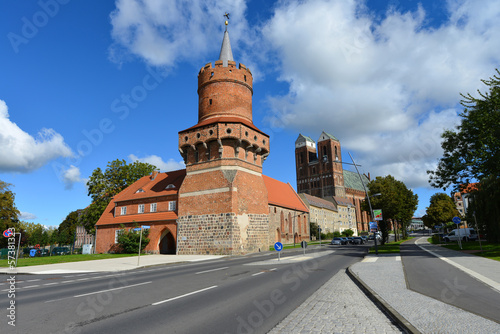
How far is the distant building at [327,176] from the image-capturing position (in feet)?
377

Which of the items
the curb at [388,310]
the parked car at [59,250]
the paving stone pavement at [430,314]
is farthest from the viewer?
the parked car at [59,250]

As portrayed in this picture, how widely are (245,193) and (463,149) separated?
1980 centimetres

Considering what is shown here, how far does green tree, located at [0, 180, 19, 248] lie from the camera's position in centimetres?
4762

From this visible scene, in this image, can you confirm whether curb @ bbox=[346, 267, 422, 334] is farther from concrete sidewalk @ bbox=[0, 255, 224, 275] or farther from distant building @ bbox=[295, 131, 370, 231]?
distant building @ bbox=[295, 131, 370, 231]

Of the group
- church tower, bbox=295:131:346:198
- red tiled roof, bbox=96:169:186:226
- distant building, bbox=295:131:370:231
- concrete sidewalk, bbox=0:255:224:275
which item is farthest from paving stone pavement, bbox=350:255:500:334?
distant building, bbox=295:131:370:231

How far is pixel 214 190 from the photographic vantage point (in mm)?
31750

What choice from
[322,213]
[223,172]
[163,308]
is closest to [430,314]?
[163,308]

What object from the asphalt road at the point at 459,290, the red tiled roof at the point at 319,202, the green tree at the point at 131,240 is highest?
the red tiled roof at the point at 319,202

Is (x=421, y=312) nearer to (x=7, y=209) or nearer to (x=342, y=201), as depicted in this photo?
(x=7, y=209)

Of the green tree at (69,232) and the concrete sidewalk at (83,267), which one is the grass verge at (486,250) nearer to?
the concrete sidewalk at (83,267)

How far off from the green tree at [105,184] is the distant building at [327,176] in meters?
77.7

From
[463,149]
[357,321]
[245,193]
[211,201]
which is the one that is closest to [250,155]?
[245,193]

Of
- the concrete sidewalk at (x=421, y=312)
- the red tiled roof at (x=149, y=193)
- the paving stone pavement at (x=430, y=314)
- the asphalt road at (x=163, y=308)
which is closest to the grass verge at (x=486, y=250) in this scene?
the concrete sidewalk at (x=421, y=312)

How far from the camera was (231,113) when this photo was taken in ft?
116
